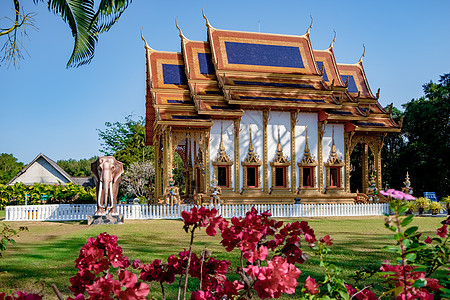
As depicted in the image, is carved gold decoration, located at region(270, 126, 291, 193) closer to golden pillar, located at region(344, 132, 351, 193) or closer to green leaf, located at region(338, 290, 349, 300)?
golden pillar, located at region(344, 132, 351, 193)

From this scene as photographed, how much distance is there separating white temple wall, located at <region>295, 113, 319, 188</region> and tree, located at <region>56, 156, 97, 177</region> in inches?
1744

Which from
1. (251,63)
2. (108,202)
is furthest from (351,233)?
(251,63)

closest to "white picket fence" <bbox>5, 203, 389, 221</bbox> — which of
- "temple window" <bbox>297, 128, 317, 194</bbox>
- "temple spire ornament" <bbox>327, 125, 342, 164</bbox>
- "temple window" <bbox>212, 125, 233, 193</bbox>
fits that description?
"temple window" <bbox>212, 125, 233, 193</bbox>

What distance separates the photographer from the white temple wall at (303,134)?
19.5 meters

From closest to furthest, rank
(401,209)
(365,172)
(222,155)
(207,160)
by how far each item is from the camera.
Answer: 1. (401,209)
2. (207,160)
3. (222,155)
4. (365,172)

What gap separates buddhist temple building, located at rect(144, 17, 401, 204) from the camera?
18219 mm

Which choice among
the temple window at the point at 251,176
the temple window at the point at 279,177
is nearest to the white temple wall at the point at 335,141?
the temple window at the point at 279,177

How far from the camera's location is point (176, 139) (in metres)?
18.0

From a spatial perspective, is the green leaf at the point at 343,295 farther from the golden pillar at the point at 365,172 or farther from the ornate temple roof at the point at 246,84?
→ the golden pillar at the point at 365,172

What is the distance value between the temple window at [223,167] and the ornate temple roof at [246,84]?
1493 millimetres

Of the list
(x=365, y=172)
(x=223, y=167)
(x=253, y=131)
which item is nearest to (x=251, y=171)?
(x=223, y=167)

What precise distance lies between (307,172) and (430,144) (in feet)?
34.1

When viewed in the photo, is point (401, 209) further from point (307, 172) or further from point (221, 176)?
point (307, 172)

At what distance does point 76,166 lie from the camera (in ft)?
207
